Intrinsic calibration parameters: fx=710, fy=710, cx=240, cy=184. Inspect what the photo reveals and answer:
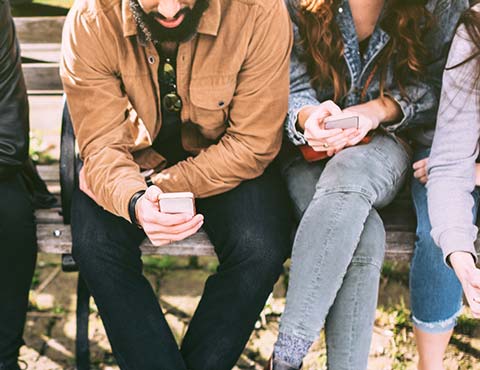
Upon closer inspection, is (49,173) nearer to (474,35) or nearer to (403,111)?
(403,111)

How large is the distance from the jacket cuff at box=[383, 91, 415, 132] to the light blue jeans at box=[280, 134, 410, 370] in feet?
1.13

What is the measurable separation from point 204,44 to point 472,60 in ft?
3.17

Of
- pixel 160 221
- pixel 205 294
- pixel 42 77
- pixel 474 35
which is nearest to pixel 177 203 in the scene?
pixel 160 221

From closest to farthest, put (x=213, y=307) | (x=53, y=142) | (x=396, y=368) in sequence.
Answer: (x=213, y=307) < (x=396, y=368) < (x=53, y=142)

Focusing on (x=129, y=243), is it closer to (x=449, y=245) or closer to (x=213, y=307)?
(x=213, y=307)

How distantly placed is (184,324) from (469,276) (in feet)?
5.10

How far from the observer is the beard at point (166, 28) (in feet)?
8.26

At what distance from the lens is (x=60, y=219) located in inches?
117

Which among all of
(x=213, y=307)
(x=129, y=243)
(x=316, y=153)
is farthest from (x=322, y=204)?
(x=129, y=243)

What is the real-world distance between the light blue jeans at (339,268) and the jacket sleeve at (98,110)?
0.64m

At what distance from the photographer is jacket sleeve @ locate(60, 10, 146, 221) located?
2.59m

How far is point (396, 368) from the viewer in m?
3.15

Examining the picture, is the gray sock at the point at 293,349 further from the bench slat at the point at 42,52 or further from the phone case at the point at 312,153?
the bench slat at the point at 42,52

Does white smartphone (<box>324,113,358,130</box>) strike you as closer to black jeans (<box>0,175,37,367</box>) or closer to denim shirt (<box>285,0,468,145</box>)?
denim shirt (<box>285,0,468,145</box>)
